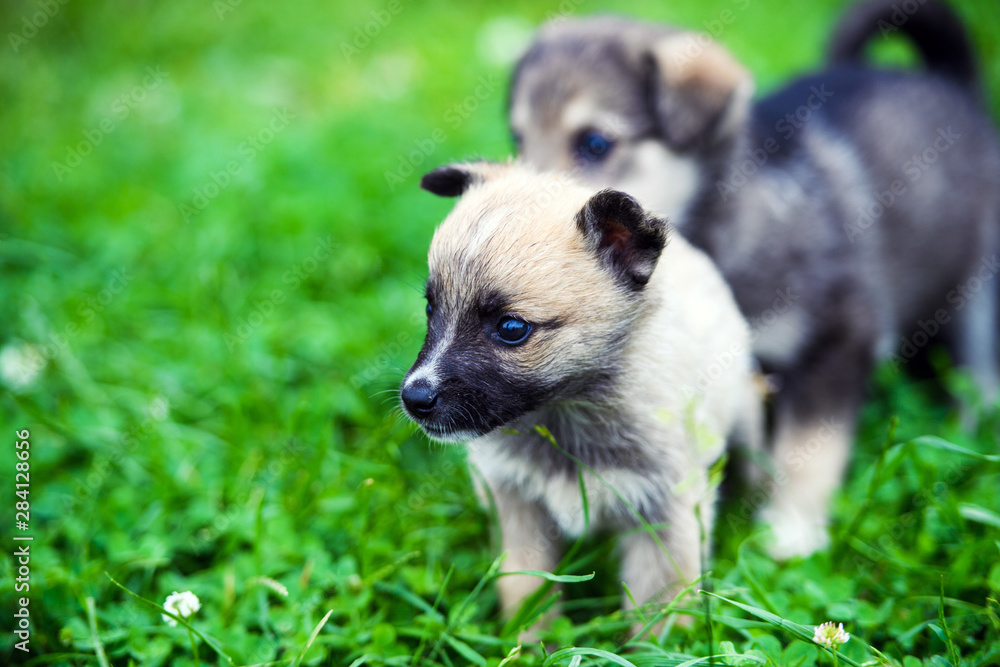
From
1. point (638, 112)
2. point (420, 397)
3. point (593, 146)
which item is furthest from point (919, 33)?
point (420, 397)

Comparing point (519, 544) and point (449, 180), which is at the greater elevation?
point (449, 180)

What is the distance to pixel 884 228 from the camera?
3.62 meters

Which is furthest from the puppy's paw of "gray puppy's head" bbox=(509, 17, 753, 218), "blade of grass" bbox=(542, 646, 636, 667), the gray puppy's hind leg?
the gray puppy's hind leg

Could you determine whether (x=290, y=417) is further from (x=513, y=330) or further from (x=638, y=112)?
(x=638, y=112)

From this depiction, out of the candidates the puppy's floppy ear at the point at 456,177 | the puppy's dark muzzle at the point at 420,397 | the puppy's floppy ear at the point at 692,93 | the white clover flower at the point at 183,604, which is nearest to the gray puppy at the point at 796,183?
the puppy's floppy ear at the point at 692,93

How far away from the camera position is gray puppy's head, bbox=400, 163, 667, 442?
81.5 inches

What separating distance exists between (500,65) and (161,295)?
10.8 feet

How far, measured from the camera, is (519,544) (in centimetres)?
247

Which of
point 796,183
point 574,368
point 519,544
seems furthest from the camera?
point 796,183

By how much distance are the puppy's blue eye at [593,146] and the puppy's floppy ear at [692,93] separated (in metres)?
0.24

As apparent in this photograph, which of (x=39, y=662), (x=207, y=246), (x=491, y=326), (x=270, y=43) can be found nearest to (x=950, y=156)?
(x=491, y=326)

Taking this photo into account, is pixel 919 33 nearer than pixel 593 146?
No

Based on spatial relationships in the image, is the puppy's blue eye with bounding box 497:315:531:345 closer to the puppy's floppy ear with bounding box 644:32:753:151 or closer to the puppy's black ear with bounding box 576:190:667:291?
the puppy's black ear with bounding box 576:190:667:291

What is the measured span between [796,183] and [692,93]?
69cm
